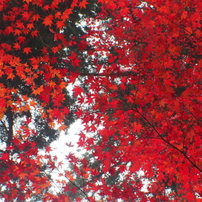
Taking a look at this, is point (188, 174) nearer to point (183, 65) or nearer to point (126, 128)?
point (126, 128)

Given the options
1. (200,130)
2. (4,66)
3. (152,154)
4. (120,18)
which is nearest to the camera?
(200,130)

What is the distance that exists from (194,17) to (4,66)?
4.78 metres

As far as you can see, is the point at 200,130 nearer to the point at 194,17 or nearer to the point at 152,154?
the point at 152,154

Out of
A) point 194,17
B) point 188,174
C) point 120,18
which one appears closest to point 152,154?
point 188,174

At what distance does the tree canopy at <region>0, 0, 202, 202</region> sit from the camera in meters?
4.16

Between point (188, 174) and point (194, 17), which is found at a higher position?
point (194, 17)

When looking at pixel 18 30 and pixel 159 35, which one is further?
pixel 159 35

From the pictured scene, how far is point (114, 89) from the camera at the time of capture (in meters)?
5.38

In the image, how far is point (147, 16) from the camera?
630 cm

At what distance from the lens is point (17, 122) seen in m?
7.70

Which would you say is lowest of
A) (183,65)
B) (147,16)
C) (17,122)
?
(183,65)

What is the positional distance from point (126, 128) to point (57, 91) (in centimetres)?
234

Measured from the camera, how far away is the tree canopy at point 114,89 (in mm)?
4160

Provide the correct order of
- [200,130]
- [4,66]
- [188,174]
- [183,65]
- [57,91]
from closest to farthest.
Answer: [200,130] → [188,174] → [4,66] → [183,65] → [57,91]
